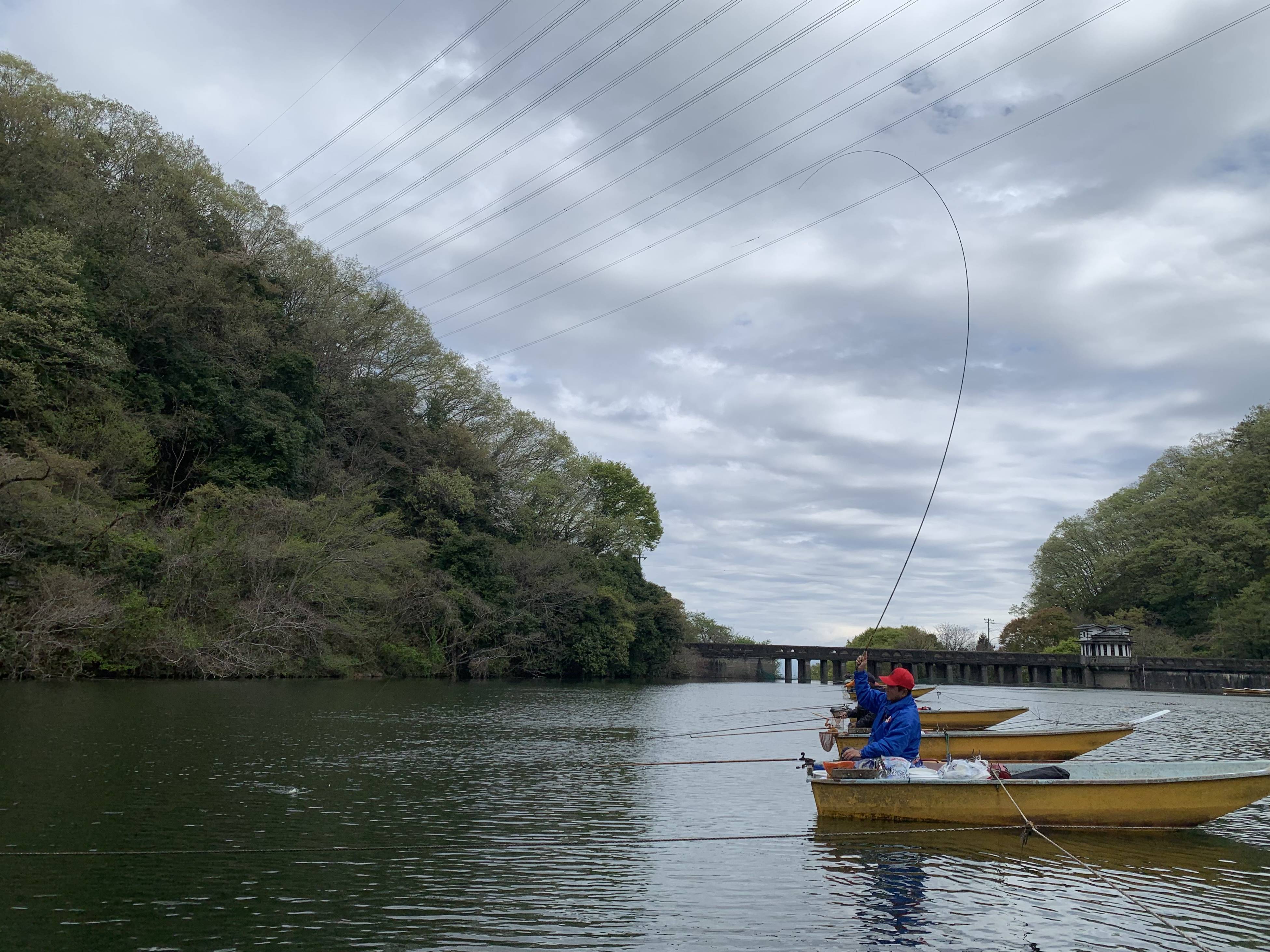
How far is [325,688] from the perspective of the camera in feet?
135

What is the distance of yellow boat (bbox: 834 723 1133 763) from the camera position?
65.9ft

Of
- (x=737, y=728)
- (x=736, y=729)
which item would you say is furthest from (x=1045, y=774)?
(x=737, y=728)

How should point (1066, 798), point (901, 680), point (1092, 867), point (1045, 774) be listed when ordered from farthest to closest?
point (901, 680)
point (1045, 774)
point (1066, 798)
point (1092, 867)

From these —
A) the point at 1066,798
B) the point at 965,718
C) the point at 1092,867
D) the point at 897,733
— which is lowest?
the point at 1092,867

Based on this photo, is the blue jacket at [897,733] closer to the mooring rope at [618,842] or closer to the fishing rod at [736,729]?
the mooring rope at [618,842]

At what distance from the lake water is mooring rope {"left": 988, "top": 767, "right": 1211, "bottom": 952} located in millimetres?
112

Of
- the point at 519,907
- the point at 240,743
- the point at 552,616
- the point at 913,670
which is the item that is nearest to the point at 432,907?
the point at 519,907

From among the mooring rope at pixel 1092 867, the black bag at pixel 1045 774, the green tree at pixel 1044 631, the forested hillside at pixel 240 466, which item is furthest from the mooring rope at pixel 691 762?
the green tree at pixel 1044 631

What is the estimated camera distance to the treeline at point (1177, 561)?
83375 millimetres

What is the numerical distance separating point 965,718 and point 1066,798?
57.4 ft

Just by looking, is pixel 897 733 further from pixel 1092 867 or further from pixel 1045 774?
pixel 1092 867

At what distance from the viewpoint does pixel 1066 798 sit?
542 inches

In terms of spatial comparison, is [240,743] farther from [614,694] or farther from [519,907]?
[614,694]

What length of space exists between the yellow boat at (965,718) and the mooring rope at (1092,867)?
15.5 meters
